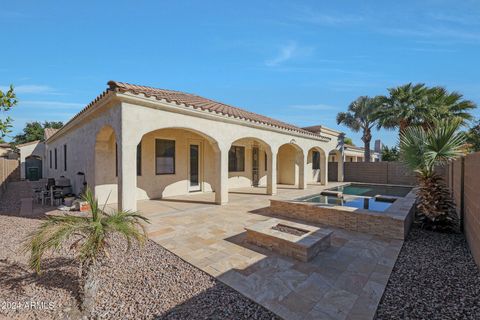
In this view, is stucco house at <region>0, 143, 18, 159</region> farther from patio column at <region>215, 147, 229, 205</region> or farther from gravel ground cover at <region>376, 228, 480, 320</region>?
gravel ground cover at <region>376, 228, 480, 320</region>

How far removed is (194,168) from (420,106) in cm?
1662

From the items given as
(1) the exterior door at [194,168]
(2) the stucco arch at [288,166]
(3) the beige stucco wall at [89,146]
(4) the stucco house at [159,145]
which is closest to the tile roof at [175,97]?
(4) the stucco house at [159,145]

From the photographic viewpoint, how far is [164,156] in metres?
12.3

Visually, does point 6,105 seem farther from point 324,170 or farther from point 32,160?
point 32,160

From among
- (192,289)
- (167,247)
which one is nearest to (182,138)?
(167,247)

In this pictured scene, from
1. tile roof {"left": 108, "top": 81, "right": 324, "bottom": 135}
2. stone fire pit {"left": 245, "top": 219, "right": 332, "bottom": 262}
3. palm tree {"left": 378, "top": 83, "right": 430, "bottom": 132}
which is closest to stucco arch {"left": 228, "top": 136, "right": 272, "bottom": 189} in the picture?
tile roof {"left": 108, "top": 81, "right": 324, "bottom": 135}

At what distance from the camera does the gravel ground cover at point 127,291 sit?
3.24m

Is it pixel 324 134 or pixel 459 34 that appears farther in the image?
pixel 324 134

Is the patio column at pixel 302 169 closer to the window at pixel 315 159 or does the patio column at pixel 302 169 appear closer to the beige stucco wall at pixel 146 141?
the beige stucco wall at pixel 146 141

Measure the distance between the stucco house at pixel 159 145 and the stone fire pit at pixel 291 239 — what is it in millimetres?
4481

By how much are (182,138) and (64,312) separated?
10194mm

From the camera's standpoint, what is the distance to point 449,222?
6.70 metres

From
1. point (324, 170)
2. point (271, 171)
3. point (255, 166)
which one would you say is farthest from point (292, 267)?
point (324, 170)

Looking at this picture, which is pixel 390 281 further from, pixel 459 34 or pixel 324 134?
pixel 324 134
